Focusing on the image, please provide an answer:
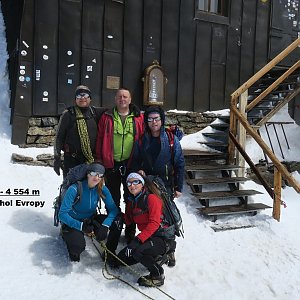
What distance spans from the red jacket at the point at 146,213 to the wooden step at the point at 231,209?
2089mm

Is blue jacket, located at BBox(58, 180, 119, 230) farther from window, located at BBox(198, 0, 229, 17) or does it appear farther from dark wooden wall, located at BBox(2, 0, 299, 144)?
window, located at BBox(198, 0, 229, 17)

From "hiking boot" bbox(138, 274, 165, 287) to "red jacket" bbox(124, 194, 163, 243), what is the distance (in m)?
0.43

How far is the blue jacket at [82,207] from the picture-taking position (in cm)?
403

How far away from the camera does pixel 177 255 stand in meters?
4.88

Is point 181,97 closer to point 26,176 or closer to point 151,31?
point 151,31

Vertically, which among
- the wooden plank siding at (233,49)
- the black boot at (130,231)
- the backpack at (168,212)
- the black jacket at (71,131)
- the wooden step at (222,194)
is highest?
the wooden plank siding at (233,49)

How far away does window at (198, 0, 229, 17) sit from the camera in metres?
9.25

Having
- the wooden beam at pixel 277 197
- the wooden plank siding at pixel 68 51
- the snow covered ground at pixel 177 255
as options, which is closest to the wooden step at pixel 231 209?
the snow covered ground at pixel 177 255

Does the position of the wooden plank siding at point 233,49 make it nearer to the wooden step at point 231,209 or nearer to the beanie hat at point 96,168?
the wooden step at point 231,209

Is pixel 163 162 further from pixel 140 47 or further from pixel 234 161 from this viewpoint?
pixel 140 47

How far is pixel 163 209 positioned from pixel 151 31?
16.7 feet

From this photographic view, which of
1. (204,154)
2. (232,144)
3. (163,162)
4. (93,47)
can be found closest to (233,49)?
(232,144)

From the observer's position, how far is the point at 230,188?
690cm

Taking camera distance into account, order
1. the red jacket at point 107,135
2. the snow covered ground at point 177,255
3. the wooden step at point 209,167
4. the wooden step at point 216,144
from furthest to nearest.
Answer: the wooden step at point 216,144, the wooden step at point 209,167, the red jacket at point 107,135, the snow covered ground at point 177,255
